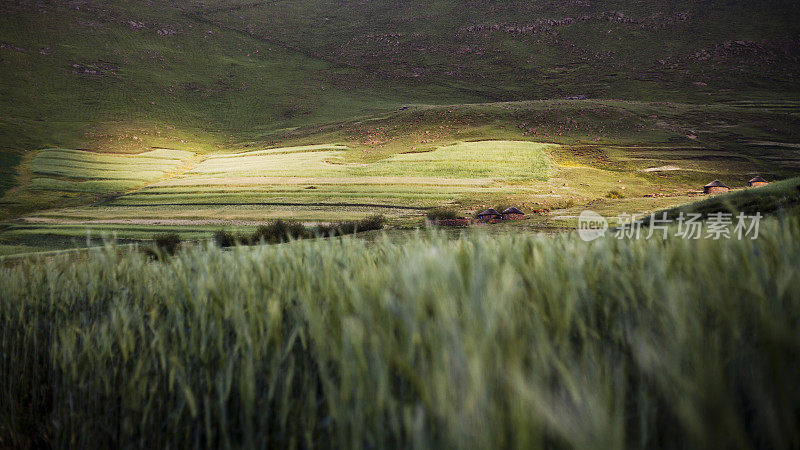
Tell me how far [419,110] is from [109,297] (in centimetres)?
3728

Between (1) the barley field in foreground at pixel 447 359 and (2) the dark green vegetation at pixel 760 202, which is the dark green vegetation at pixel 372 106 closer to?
(2) the dark green vegetation at pixel 760 202

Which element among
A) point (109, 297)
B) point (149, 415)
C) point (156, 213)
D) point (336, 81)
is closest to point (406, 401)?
point (149, 415)

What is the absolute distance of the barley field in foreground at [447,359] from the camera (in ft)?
1.64

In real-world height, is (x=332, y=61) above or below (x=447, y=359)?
above

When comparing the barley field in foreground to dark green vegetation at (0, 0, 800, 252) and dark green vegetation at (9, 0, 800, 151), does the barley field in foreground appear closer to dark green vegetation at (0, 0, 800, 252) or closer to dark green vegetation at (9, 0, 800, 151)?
dark green vegetation at (0, 0, 800, 252)

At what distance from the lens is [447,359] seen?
1.96 feet

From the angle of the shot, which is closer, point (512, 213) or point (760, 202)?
point (760, 202)

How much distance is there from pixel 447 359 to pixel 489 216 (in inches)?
631

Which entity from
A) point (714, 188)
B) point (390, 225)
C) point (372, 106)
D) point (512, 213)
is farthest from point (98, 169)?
point (714, 188)

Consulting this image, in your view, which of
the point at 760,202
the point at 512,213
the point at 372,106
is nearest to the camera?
the point at 760,202

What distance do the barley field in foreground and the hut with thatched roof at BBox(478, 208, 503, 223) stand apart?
14362 millimetres

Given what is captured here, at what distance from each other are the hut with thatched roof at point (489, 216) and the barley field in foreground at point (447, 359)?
1436 centimetres

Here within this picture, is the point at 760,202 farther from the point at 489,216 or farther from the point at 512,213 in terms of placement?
the point at 512,213

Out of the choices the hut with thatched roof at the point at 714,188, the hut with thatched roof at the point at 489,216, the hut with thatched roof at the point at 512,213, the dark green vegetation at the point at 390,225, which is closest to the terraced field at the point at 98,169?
the dark green vegetation at the point at 390,225
